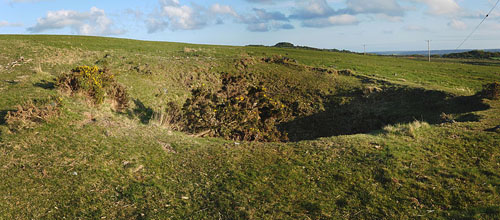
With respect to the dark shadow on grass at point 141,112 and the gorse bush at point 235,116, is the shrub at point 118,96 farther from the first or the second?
the gorse bush at point 235,116

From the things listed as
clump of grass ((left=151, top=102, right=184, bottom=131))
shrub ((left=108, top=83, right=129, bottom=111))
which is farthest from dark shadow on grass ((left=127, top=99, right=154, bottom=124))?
clump of grass ((left=151, top=102, right=184, bottom=131))

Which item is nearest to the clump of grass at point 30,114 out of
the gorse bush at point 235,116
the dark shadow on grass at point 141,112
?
the dark shadow on grass at point 141,112

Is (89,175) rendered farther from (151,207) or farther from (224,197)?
(224,197)

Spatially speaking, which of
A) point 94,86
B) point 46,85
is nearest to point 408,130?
point 94,86

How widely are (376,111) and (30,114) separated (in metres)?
17.3

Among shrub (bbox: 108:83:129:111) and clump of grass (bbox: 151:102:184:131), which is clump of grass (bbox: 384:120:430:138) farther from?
shrub (bbox: 108:83:129:111)

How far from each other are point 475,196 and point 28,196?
1107 cm

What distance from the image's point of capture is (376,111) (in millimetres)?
16906

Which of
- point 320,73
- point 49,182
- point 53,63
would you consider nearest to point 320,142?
point 49,182

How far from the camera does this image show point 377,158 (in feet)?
29.3

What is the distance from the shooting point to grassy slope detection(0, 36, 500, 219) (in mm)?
6480

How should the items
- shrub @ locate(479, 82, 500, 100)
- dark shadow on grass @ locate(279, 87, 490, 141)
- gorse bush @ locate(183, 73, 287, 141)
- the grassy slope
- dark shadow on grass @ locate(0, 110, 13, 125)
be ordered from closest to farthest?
the grassy slope
dark shadow on grass @ locate(0, 110, 13, 125)
gorse bush @ locate(183, 73, 287, 141)
shrub @ locate(479, 82, 500, 100)
dark shadow on grass @ locate(279, 87, 490, 141)

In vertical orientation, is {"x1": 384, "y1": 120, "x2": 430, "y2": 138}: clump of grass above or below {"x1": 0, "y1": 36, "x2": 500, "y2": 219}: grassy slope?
above

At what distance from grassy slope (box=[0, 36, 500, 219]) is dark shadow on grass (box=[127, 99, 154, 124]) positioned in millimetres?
757
